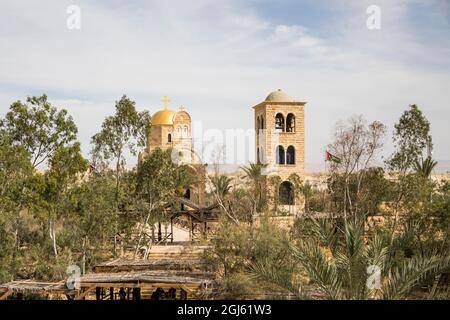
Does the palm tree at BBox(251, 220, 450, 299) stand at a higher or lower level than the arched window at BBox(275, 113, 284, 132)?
lower

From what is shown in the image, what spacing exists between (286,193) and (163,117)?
15757 mm

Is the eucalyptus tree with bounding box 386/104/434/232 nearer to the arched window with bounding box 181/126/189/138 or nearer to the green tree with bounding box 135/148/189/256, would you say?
the green tree with bounding box 135/148/189/256

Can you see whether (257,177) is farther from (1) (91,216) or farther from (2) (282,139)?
(1) (91,216)

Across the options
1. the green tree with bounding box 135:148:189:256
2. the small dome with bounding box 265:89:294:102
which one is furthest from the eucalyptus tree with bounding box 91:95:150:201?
the small dome with bounding box 265:89:294:102

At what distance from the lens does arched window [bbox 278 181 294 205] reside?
104 feet

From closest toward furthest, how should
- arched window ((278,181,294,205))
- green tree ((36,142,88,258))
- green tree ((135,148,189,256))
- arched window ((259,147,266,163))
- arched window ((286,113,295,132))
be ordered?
1. green tree ((36,142,88,258))
2. green tree ((135,148,189,256))
3. arched window ((278,181,294,205))
4. arched window ((259,147,266,163))
5. arched window ((286,113,295,132))

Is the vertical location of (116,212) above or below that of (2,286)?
above

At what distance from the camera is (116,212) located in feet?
73.6

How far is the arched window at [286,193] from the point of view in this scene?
3183 cm

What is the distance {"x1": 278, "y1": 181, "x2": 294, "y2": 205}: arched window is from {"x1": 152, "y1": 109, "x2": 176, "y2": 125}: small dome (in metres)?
14.8

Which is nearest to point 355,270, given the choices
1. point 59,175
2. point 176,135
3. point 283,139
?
point 59,175

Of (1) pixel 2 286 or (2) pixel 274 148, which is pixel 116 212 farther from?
(2) pixel 274 148
